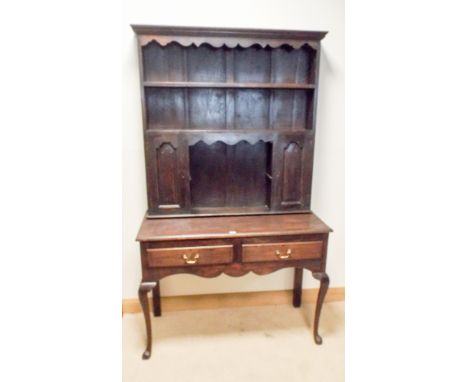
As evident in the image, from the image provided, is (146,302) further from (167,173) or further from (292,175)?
(292,175)

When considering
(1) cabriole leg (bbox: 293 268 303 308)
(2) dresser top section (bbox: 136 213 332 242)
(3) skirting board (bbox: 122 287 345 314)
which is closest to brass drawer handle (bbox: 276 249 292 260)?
(2) dresser top section (bbox: 136 213 332 242)

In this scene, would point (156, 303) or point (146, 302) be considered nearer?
point (146, 302)

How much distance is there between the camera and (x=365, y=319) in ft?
2.11

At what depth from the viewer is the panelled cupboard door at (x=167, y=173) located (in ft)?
5.35

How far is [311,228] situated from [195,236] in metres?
0.63

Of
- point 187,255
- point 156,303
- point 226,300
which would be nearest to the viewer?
point 187,255

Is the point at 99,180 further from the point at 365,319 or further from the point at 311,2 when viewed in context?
the point at 311,2

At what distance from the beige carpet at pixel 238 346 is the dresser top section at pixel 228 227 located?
0.73 meters

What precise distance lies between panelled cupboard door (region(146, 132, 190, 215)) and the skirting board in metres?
0.73

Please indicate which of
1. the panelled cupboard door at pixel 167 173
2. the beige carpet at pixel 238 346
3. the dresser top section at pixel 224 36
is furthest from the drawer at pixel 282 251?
the dresser top section at pixel 224 36

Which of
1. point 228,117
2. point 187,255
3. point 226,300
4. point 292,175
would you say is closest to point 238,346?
point 226,300

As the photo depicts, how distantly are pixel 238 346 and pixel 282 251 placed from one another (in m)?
0.68

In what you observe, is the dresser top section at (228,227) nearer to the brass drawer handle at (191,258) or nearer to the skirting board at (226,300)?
the brass drawer handle at (191,258)

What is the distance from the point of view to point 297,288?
2.07 meters
